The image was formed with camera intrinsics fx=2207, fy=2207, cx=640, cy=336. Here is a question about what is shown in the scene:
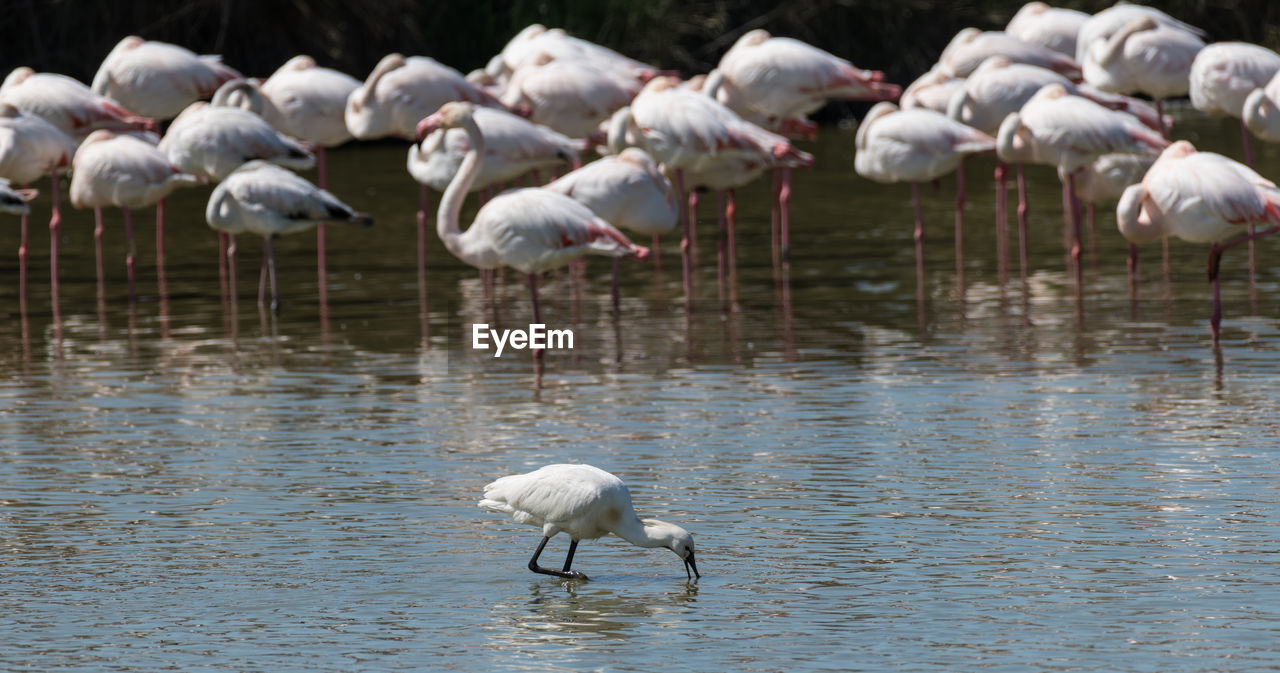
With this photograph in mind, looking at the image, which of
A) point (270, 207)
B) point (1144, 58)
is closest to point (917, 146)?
point (1144, 58)

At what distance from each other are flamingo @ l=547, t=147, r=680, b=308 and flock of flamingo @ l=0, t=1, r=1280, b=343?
0.5 inches

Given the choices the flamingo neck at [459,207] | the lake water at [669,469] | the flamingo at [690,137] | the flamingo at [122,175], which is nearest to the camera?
the lake water at [669,469]

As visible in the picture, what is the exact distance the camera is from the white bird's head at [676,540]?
21.3 feet

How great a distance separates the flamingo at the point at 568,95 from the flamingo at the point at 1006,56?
126 inches

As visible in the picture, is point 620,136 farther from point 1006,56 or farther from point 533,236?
point 1006,56

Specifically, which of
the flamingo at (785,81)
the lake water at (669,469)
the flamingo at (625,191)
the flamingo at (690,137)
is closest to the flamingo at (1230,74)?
the lake water at (669,469)

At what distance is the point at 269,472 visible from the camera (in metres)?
8.43

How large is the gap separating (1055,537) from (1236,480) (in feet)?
→ 3.75

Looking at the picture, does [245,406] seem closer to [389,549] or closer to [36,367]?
[36,367]

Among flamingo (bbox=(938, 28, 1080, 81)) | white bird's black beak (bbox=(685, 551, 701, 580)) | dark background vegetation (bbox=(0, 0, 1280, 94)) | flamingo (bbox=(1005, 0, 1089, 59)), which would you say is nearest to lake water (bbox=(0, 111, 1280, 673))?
white bird's black beak (bbox=(685, 551, 701, 580))

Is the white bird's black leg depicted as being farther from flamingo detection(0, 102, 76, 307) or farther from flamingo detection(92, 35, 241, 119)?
flamingo detection(92, 35, 241, 119)

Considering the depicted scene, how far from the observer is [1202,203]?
1134 centimetres

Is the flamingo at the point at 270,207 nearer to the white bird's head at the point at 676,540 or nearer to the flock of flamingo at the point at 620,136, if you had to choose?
the flock of flamingo at the point at 620,136

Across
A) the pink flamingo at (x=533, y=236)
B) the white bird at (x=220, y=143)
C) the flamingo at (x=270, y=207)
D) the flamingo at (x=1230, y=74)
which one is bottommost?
the pink flamingo at (x=533, y=236)
